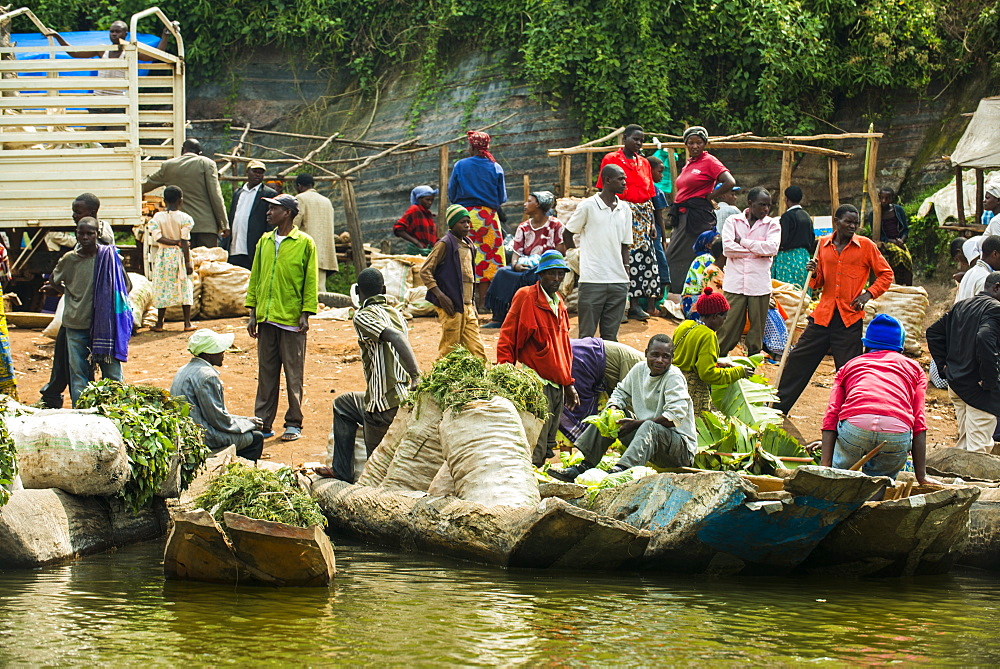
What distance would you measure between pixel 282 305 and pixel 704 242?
460cm

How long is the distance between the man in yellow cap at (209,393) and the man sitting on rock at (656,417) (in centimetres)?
239

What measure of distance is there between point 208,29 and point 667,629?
19980mm

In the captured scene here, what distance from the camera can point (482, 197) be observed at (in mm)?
12125

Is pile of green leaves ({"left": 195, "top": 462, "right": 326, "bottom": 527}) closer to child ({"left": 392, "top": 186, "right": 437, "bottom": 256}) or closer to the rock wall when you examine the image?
child ({"left": 392, "top": 186, "right": 437, "bottom": 256})

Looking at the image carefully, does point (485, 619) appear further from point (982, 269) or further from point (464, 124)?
point (464, 124)

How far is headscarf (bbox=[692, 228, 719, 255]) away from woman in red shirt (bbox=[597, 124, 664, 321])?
50 cm

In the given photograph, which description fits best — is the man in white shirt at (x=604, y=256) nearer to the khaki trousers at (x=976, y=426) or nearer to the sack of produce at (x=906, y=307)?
the khaki trousers at (x=976, y=426)

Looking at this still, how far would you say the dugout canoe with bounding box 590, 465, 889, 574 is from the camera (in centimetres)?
603

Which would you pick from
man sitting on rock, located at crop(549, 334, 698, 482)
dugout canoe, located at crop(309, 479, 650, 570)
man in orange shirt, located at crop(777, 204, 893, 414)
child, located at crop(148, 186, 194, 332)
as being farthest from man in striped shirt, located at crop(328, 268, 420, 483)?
child, located at crop(148, 186, 194, 332)

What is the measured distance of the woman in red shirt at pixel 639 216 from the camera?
12023 mm

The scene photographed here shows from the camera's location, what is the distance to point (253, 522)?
578cm

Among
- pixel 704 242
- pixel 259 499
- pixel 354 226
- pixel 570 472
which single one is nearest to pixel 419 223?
pixel 354 226

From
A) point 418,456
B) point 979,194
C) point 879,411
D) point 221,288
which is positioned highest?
point 979,194

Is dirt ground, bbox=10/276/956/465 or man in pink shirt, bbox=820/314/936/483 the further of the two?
dirt ground, bbox=10/276/956/465
